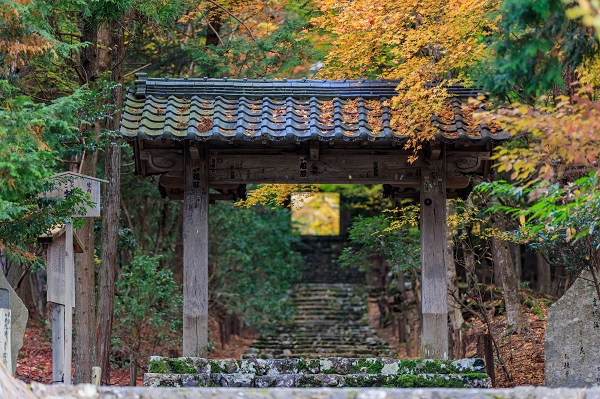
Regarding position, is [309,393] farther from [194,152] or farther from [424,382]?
[194,152]

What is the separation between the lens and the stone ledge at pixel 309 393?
224 inches

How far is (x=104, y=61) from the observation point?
1264cm

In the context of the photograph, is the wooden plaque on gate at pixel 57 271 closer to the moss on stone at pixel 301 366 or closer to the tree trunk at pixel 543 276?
the moss on stone at pixel 301 366

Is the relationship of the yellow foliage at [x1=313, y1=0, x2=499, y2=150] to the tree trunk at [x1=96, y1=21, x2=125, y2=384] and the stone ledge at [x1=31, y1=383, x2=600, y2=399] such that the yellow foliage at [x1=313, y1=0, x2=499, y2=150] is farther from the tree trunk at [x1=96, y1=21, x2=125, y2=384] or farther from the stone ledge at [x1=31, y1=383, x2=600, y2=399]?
the tree trunk at [x1=96, y1=21, x2=125, y2=384]

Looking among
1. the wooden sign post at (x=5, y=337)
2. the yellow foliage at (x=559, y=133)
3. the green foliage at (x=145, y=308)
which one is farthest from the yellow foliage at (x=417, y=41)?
the green foliage at (x=145, y=308)

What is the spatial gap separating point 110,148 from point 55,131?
392 centimetres

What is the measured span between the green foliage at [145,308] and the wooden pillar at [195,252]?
Answer: 214 inches

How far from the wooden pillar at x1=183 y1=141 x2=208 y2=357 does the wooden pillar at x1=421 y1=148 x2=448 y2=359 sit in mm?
2485

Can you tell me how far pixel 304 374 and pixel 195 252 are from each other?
1.83 metres

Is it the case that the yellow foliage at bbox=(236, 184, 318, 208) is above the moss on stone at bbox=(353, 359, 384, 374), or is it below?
above

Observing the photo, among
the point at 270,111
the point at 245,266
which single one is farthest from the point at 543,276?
the point at 270,111

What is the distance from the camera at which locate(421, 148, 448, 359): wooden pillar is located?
891cm

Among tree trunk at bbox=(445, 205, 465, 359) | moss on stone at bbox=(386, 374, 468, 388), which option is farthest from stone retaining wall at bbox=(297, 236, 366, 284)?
moss on stone at bbox=(386, 374, 468, 388)

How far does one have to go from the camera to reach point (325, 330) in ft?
72.5
